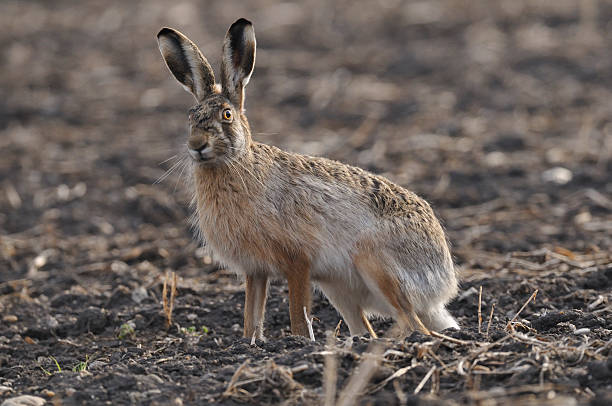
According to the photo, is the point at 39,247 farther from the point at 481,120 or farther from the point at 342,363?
the point at 481,120

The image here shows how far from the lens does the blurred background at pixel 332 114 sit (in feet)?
29.3

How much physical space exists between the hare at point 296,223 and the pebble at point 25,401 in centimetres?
162

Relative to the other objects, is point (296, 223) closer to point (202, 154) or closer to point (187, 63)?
point (202, 154)

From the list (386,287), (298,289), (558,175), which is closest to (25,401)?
(298,289)

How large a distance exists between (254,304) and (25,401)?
181cm

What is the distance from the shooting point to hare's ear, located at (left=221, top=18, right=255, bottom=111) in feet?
18.9

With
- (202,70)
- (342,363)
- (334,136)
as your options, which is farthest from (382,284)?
(334,136)

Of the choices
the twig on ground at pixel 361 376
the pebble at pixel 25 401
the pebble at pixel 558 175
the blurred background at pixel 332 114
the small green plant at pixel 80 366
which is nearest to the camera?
the twig on ground at pixel 361 376

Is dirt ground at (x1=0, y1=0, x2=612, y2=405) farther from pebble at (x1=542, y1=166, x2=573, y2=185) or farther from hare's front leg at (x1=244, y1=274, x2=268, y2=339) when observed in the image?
hare's front leg at (x1=244, y1=274, x2=268, y2=339)

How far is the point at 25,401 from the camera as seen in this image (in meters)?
4.40

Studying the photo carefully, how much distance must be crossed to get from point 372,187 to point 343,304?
791 millimetres

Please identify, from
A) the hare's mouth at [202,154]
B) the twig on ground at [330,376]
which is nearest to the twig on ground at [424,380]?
the twig on ground at [330,376]

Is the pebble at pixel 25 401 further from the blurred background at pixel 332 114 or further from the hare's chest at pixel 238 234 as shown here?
the blurred background at pixel 332 114

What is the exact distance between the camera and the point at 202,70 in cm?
582
